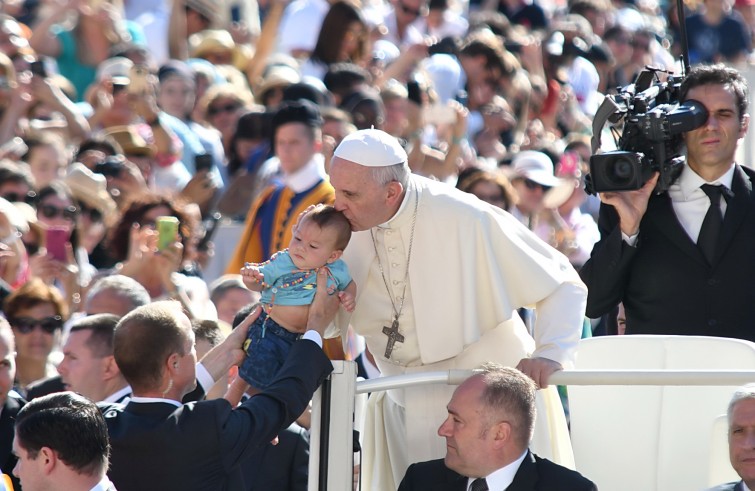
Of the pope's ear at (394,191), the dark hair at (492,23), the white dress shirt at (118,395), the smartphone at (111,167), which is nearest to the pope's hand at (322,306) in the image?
the pope's ear at (394,191)

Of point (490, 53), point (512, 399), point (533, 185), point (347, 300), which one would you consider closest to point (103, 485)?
point (347, 300)

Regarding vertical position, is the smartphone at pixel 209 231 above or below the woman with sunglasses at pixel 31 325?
above

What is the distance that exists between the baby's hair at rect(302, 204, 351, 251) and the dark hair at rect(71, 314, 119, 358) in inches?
49.7

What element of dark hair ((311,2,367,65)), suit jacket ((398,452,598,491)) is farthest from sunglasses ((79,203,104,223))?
suit jacket ((398,452,598,491))

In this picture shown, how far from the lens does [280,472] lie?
5.82 meters

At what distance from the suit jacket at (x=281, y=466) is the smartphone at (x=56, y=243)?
2.36 metres

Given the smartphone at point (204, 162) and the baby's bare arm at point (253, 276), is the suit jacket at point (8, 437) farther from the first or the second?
the smartphone at point (204, 162)

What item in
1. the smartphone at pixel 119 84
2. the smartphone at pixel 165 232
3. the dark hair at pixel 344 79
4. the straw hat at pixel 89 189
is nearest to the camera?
the smartphone at pixel 165 232

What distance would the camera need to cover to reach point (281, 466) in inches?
229

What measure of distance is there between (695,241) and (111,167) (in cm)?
420

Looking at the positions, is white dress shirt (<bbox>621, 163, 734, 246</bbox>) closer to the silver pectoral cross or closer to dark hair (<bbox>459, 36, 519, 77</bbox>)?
the silver pectoral cross

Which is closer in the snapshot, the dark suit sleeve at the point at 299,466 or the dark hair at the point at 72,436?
the dark hair at the point at 72,436

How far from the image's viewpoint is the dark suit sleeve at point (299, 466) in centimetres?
584

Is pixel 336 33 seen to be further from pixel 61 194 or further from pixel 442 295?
pixel 442 295
